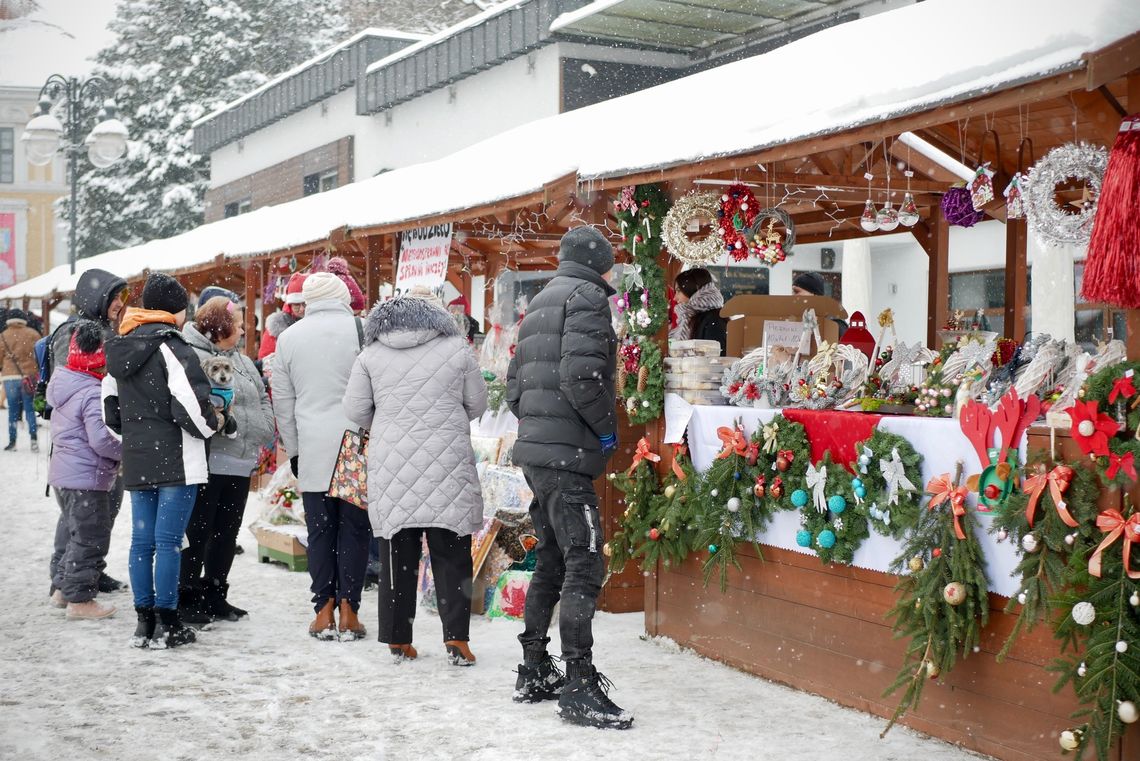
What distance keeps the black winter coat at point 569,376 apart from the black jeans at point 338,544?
167cm

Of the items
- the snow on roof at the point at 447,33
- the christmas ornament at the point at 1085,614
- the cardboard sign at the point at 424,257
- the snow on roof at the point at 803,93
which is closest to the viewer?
the christmas ornament at the point at 1085,614

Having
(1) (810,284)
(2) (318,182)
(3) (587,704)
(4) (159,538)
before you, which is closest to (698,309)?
(1) (810,284)

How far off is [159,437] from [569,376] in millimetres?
2313

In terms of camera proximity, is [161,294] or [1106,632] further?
[161,294]

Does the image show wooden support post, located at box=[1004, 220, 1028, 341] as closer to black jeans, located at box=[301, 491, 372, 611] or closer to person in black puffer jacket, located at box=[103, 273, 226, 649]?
black jeans, located at box=[301, 491, 372, 611]

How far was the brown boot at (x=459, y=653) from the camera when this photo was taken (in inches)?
231

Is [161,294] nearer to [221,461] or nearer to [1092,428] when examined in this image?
[221,461]

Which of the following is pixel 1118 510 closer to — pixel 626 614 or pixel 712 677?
pixel 712 677

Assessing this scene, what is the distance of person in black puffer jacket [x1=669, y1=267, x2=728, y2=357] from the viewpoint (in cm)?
755

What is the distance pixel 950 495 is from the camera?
443cm

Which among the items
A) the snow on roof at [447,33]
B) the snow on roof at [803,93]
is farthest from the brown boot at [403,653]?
the snow on roof at [447,33]

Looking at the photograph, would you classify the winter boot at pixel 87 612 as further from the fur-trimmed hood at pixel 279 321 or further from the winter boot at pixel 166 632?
the fur-trimmed hood at pixel 279 321

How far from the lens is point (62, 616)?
6941mm

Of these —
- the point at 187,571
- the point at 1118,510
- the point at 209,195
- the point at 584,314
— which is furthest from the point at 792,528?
the point at 209,195
